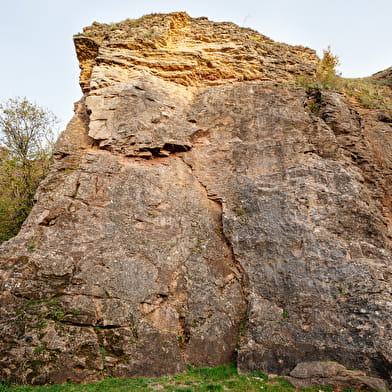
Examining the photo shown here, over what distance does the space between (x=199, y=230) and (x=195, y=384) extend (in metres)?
5.24

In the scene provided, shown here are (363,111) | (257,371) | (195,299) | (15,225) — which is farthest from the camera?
(15,225)

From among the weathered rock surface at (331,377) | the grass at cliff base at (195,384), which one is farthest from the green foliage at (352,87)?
the grass at cliff base at (195,384)

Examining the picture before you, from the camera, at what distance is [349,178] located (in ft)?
37.3

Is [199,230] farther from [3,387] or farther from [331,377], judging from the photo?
[3,387]

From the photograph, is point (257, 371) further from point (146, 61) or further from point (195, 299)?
point (146, 61)

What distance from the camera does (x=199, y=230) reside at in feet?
37.2

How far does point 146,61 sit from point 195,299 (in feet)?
41.4

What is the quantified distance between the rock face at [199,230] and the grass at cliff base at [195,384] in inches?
13.2

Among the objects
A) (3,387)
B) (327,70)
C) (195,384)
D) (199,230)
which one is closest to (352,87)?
(327,70)

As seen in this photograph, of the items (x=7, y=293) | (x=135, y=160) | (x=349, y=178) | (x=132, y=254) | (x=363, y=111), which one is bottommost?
(x=7, y=293)

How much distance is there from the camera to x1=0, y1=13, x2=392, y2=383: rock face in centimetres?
847

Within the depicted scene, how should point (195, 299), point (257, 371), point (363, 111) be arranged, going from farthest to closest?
point (363, 111) < point (195, 299) < point (257, 371)

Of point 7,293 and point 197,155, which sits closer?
point 7,293

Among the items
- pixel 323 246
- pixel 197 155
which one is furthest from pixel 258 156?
pixel 323 246
